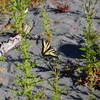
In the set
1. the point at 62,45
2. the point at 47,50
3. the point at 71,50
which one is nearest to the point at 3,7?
the point at 62,45

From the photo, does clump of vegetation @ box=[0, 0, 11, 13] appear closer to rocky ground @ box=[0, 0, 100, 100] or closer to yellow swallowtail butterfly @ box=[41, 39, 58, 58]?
rocky ground @ box=[0, 0, 100, 100]

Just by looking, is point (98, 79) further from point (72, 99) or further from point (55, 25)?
point (55, 25)

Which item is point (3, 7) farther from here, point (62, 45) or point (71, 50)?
point (71, 50)

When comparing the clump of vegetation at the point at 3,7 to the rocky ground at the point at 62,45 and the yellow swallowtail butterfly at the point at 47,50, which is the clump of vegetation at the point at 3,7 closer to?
the rocky ground at the point at 62,45

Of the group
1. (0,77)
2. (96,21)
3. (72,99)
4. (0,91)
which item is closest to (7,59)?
(0,77)

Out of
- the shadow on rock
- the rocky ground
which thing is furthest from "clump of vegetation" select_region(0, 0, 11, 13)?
the shadow on rock

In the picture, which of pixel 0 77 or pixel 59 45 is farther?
pixel 59 45

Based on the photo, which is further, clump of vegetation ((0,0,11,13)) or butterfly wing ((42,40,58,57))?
clump of vegetation ((0,0,11,13))
